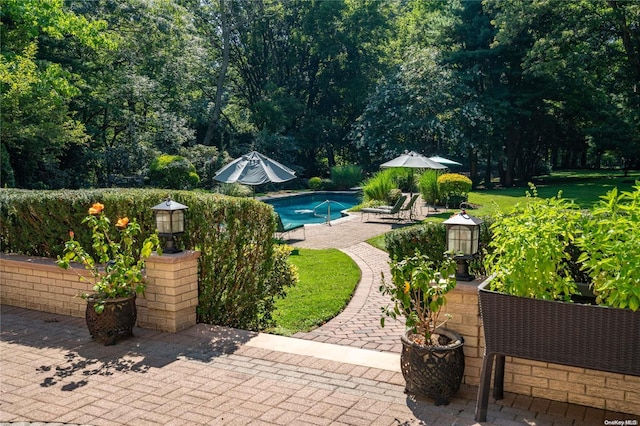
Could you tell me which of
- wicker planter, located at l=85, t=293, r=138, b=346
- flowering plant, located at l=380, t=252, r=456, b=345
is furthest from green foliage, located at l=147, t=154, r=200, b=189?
flowering plant, located at l=380, t=252, r=456, b=345

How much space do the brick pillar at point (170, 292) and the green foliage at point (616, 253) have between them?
3606 mm

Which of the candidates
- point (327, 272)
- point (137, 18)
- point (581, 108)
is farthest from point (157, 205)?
point (581, 108)

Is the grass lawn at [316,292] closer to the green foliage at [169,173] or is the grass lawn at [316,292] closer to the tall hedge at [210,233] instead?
the tall hedge at [210,233]

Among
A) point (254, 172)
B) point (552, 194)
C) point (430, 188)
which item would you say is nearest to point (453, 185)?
point (430, 188)

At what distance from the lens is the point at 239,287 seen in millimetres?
5992

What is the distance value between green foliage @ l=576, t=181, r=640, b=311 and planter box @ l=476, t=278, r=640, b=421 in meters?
0.12

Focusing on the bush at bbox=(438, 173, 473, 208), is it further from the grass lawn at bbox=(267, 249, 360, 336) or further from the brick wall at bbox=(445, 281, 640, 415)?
the brick wall at bbox=(445, 281, 640, 415)

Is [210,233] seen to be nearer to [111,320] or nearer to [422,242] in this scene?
[111,320]

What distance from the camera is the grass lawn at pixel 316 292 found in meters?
6.79

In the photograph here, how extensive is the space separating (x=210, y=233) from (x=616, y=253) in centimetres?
383

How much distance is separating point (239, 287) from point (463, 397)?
290 centimetres

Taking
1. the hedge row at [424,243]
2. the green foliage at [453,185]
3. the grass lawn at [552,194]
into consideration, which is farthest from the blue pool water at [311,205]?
the hedge row at [424,243]

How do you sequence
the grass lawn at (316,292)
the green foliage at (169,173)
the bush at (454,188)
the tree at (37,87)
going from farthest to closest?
the green foliage at (169,173)
the bush at (454,188)
the tree at (37,87)
the grass lawn at (316,292)

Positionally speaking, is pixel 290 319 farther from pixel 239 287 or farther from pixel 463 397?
pixel 463 397
